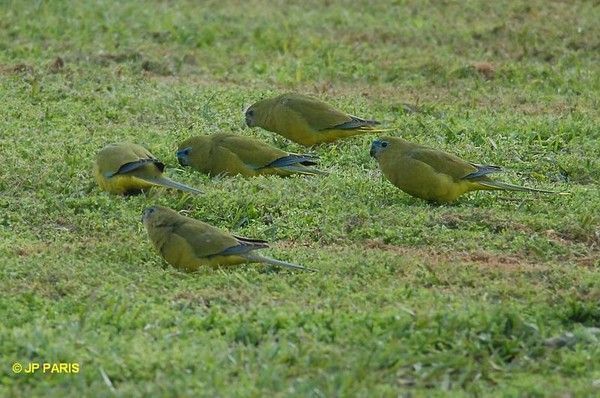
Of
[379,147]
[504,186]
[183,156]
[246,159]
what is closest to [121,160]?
[183,156]

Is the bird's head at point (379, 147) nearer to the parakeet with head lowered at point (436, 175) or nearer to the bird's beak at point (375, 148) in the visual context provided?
the bird's beak at point (375, 148)

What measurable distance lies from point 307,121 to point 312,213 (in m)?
1.66

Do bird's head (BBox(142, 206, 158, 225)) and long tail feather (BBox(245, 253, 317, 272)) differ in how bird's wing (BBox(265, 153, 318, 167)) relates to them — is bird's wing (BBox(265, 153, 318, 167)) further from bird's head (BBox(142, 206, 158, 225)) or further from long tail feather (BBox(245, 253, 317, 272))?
long tail feather (BBox(245, 253, 317, 272))

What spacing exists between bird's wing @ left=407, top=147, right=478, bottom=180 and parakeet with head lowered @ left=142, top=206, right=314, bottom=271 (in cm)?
154

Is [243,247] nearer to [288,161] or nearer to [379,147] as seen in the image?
[379,147]

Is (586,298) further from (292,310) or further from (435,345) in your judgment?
(292,310)

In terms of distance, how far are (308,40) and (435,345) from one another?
715cm

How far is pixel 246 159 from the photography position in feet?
28.5

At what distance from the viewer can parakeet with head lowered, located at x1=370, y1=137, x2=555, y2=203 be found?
795 cm

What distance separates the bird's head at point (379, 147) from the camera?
27.1 ft

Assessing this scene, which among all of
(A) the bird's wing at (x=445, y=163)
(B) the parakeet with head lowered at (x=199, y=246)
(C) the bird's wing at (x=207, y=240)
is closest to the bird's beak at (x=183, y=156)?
(A) the bird's wing at (x=445, y=163)

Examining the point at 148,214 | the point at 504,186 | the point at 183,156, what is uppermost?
the point at 148,214

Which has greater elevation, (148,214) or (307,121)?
(148,214)

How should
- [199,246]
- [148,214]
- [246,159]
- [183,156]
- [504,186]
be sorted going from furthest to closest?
[183,156] < [246,159] < [504,186] < [148,214] < [199,246]
